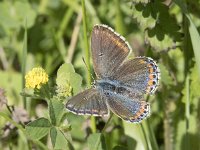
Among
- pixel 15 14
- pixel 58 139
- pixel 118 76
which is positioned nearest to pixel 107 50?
pixel 118 76

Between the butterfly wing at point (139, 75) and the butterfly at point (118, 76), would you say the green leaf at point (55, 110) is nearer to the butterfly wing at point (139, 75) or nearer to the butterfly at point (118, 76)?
the butterfly at point (118, 76)

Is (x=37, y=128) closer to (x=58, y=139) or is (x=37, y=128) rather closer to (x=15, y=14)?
(x=58, y=139)

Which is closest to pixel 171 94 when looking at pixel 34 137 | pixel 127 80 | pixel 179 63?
pixel 179 63

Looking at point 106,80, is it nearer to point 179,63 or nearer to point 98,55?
point 98,55

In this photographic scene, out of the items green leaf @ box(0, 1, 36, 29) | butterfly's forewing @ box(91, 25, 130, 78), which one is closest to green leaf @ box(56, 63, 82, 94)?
butterfly's forewing @ box(91, 25, 130, 78)

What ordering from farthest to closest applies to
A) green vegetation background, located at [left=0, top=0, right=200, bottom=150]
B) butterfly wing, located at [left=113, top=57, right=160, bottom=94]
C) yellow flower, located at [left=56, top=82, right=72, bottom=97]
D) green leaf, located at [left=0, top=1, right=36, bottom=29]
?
green leaf, located at [left=0, top=1, right=36, bottom=29]
green vegetation background, located at [left=0, top=0, right=200, bottom=150]
butterfly wing, located at [left=113, top=57, right=160, bottom=94]
yellow flower, located at [left=56, top=82, right=72, bottom=97]

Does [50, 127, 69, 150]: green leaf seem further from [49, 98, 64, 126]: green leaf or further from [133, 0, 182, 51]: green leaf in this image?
[133, 0, 182, 51]: green leaf
